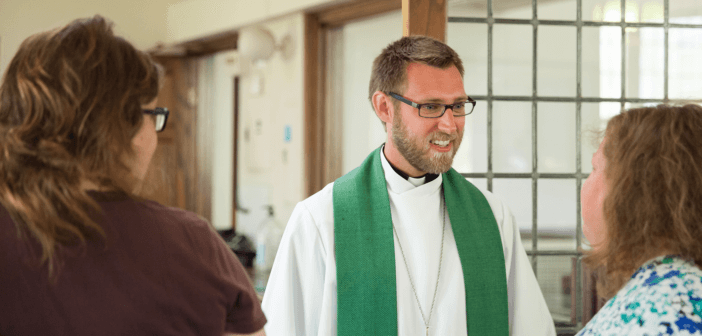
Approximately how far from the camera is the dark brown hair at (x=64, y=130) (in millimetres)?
814

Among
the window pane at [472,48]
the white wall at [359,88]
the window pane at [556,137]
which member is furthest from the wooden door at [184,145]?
the window pane at [556,137]

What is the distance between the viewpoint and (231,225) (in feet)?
16.7

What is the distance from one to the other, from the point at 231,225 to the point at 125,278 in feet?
14.1

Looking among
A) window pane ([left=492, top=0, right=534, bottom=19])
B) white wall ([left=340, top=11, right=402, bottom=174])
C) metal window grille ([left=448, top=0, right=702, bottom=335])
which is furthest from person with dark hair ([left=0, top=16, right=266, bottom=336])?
white wall ([left=340, top=11, right=402, bottom=174])

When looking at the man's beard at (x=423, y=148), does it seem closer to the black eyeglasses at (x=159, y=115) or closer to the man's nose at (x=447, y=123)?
the man's nose at (x=447, y=123)

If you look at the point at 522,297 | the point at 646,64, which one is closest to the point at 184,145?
Answer: the point at 646,64

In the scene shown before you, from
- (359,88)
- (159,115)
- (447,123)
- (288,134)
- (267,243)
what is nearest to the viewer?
(159,115)

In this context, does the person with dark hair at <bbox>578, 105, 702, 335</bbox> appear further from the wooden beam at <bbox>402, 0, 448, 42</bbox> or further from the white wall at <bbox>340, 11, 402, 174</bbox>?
the white wall at <bbox>340, 11, 402, 174</bbox>

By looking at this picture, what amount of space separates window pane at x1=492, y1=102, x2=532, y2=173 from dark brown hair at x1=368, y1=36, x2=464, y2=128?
0.62m

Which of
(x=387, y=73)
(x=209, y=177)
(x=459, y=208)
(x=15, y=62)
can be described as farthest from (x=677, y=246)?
(x=209, y=177)

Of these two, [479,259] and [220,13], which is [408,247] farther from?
[220,13]

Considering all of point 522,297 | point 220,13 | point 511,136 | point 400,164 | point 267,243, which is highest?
point 220,13

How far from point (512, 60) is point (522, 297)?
0.93m

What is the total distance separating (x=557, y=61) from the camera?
2318 millimetres
